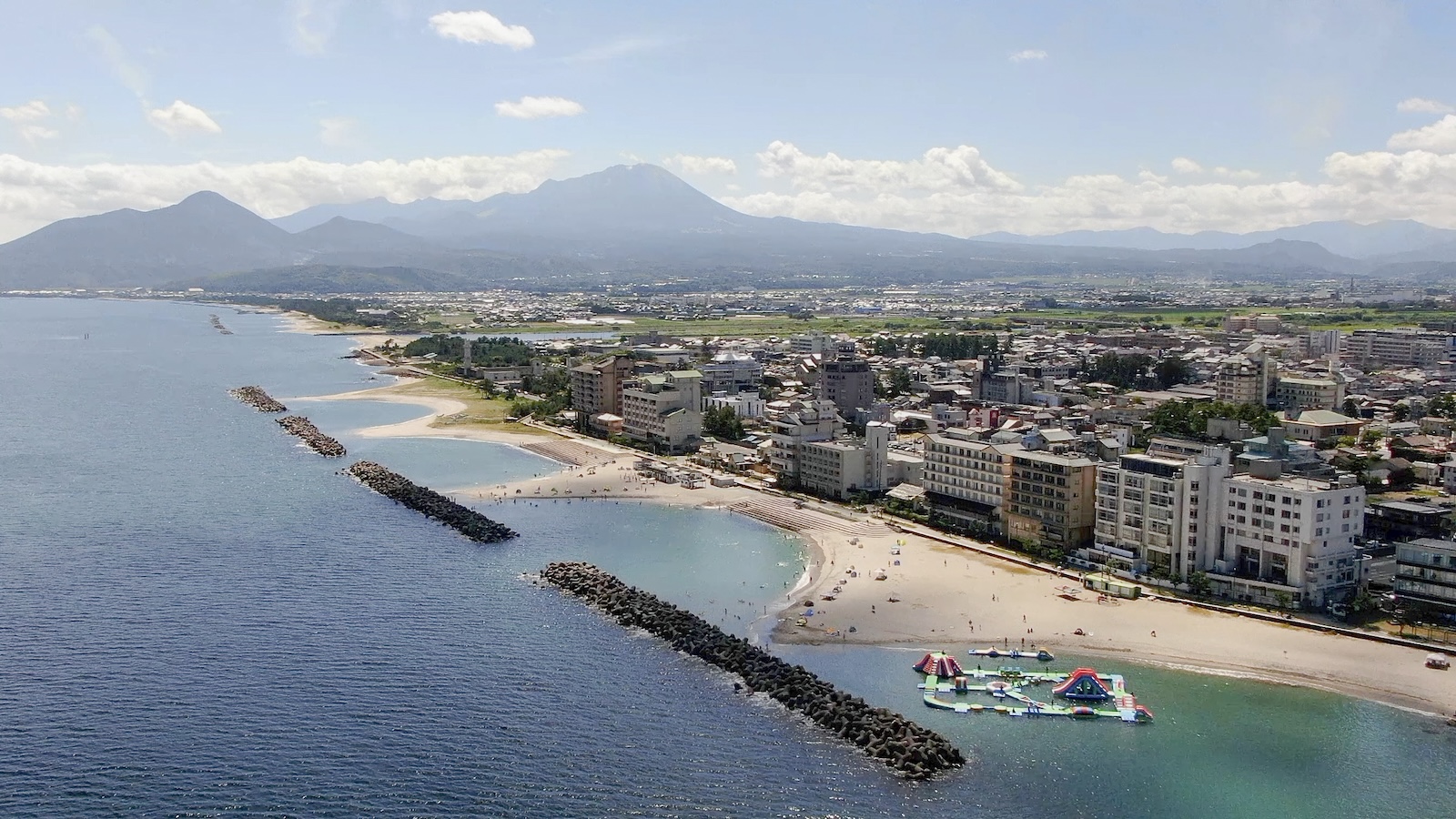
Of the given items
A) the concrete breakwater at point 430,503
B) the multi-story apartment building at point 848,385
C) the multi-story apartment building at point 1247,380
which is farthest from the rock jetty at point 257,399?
the multi-story apartment building at point 1247,380

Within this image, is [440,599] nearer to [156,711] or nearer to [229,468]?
[156,711]

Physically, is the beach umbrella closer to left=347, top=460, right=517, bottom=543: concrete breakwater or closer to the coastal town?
the coastal town

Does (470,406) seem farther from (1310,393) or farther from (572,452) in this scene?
(1310,393)

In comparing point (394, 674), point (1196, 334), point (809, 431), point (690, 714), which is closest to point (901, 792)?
point (690, 714)

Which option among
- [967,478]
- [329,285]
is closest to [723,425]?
[967,478]

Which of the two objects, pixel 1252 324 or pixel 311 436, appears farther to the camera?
pixel 1252 324
